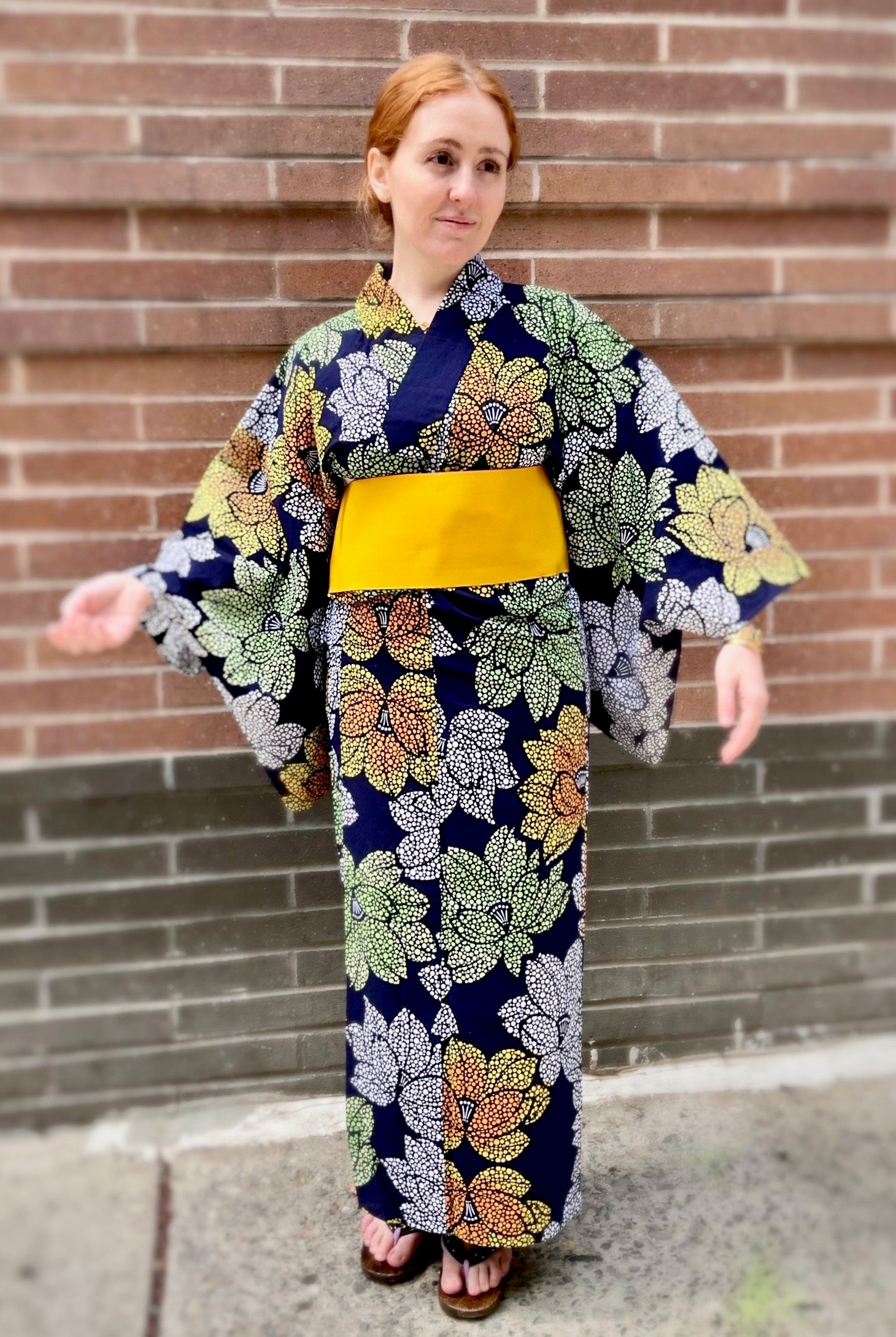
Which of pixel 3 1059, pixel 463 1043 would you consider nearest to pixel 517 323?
pixel 463 1043

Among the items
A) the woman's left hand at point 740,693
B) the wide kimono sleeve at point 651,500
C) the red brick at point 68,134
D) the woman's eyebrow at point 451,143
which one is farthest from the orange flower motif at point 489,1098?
the red brick at point 68,134

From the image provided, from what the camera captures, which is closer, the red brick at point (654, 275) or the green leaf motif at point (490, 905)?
the green leaf motif at point (490, 905)

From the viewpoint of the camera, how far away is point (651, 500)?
1.67m

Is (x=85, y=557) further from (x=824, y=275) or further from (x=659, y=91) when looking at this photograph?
(x=824, y=275)

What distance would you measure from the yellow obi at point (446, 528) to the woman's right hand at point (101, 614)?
300 millimetres

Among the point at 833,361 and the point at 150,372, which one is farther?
the point at 833,361

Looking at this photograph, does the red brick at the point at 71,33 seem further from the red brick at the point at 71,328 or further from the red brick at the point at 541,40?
the red brick at the point at 541,40

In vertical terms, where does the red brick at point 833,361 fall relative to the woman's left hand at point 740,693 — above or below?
above

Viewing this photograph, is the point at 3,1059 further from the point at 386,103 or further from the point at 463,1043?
the point at 386,103

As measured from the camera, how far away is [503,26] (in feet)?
6.37

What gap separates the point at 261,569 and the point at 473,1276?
1.07m

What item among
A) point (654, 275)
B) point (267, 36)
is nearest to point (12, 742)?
point (267, 36)

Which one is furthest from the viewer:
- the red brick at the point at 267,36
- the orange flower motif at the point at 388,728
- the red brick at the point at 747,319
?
the red brick at the point at 747,319

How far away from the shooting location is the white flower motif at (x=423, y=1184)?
5.57ft
